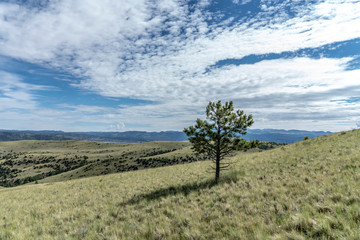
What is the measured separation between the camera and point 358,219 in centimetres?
456

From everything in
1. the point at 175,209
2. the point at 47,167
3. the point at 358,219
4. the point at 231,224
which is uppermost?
the point at 358,219

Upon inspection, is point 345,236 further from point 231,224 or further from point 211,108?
point 211,108

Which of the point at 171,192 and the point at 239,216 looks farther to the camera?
the point at 171,192

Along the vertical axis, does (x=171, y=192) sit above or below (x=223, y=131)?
below

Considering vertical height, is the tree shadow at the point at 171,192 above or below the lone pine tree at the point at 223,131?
below

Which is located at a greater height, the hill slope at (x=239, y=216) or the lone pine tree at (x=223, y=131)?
the lone pine tree at (x=223, y=131)

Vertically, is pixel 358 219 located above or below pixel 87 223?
above

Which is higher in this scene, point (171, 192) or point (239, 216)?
point (239, 216)

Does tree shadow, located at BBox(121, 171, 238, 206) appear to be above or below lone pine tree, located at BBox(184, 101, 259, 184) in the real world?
below

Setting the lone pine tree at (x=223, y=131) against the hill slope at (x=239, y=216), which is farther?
the lone pine tree at (x=223, y=131)

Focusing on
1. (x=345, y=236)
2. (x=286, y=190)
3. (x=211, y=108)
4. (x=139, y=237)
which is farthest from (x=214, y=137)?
(x=345, y=236)

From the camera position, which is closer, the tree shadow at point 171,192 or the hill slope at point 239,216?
the hill slope at point 239,216

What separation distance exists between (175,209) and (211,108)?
752cm

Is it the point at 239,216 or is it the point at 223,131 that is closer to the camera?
the point at 239,216
